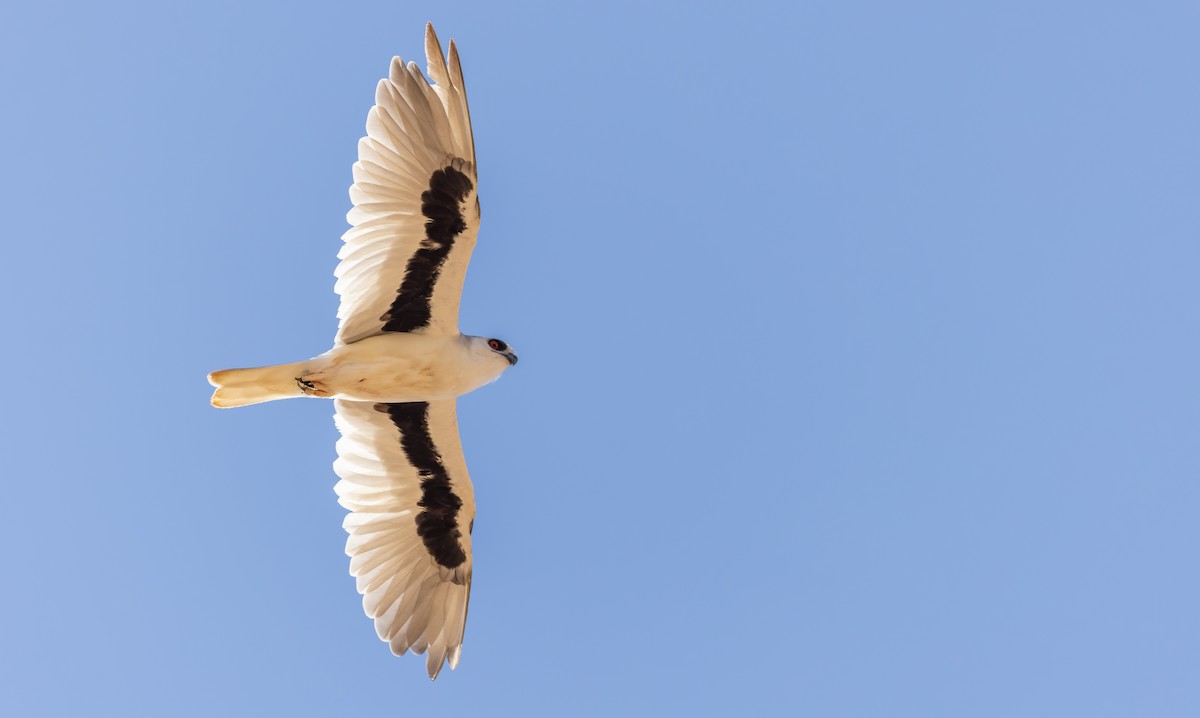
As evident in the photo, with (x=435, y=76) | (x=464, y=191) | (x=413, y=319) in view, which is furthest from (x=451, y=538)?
(x=435, y=76)

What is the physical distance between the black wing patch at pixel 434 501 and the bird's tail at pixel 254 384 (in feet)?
5.51

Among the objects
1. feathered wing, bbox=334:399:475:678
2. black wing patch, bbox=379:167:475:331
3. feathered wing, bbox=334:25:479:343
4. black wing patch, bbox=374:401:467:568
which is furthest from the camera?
black wing patch, bbox=374:401:467:568

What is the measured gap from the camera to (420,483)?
1394 cm

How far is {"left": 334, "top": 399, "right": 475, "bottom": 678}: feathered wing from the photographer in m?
13.6

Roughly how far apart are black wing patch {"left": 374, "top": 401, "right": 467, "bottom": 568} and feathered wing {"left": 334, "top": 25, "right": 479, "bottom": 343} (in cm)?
175

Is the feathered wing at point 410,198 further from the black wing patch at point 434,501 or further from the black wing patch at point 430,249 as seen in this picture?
the black wing patch at point 434,501

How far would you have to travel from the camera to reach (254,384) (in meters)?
12.4

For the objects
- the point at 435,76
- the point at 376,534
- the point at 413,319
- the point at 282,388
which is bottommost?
the point at 376,534

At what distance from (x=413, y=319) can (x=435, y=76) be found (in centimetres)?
261

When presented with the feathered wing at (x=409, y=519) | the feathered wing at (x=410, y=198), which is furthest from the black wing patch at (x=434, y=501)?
the feathered wing at (x=410, y=198)

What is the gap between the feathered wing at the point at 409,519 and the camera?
1362 centimetres

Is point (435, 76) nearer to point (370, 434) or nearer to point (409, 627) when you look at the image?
point (370, 434)

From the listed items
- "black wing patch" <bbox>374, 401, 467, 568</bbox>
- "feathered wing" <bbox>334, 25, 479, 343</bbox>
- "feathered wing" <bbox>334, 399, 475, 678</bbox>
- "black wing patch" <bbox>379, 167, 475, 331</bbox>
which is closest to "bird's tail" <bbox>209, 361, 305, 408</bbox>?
"feathered wing" <bbox>334, 25, 479, 343</bbox>

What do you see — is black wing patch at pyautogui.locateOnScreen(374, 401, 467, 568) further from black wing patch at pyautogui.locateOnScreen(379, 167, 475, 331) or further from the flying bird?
black wing patch at pyautogui.locateOnScreen(379, 167, 475, 331)
